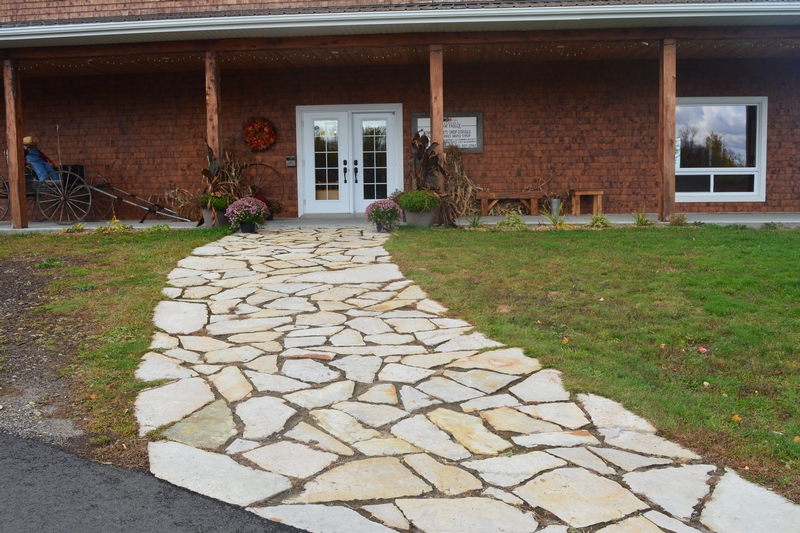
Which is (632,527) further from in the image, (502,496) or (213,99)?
Result: (213,99)

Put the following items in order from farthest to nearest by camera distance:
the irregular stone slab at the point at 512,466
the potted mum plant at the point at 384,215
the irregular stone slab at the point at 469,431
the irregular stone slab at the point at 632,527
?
the potted mum plant at the point at 384,215
the irregular stone slab at the point at 469,431
the irregular stone slab at the point at 512,466
the irregular stone slab at the point at 632,527

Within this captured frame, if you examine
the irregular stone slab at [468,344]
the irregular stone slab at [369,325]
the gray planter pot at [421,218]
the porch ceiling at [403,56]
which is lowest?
the irregular stone slab at [468,344]

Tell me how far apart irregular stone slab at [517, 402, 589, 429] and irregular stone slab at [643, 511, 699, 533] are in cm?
88

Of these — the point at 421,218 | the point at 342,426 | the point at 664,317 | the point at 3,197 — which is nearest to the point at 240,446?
the point at 342,426

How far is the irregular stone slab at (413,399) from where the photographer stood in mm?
3973


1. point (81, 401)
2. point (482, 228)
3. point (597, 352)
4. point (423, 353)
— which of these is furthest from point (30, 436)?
point (482, 228)

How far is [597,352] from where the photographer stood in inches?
188

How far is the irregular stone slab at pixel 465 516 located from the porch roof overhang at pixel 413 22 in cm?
818

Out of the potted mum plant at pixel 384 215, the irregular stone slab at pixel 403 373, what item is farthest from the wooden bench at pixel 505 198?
the irregular stone slab at pixel 403 373

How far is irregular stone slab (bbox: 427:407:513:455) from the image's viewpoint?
3459mm

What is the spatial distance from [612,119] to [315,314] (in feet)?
29.7

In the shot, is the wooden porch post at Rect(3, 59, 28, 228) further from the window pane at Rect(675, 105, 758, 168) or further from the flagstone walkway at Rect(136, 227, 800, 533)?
the window pane at Rect(675, 105, 758, 168)

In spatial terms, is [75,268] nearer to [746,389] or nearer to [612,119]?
[746,389]

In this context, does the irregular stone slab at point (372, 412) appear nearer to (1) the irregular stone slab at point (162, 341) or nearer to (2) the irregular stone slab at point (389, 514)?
(2) the irregular stone slab at point (389, 514)
